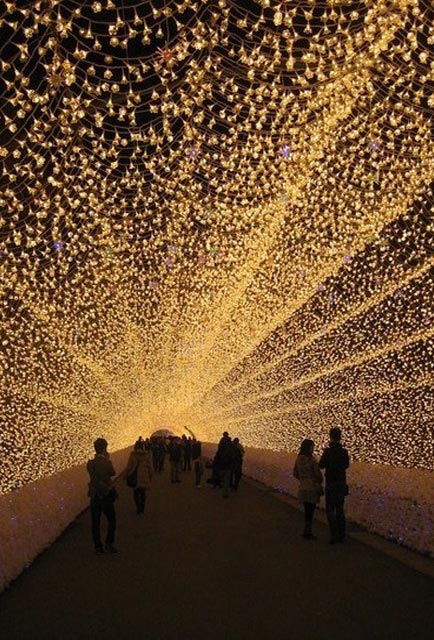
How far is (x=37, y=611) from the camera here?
6.94 m

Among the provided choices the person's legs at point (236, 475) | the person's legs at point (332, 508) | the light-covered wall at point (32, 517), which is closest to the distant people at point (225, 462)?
the person's legs at point (236, 475)

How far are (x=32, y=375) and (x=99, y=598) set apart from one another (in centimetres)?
1851

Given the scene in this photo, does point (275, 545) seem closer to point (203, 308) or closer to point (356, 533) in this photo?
point (356, 533)

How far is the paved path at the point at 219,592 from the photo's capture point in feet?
20.1

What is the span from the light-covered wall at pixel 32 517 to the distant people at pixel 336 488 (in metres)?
3.41

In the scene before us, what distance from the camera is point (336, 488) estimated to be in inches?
413

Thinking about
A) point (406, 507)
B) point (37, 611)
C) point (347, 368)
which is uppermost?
point (347, 368)

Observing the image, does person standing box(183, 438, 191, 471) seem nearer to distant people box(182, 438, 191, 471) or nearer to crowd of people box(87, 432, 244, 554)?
distant people box(182, 438, 191, 471)

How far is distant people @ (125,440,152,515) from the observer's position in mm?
15109

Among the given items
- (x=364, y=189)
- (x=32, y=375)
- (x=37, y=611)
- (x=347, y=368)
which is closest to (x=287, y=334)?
(x=347, y=368)

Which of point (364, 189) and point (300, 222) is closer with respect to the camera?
point (364, 189)

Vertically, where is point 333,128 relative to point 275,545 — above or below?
above

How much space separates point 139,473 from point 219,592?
7.91 metres

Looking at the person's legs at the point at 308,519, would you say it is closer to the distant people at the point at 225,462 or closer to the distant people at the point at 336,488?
the distant people at the point at 336,488
